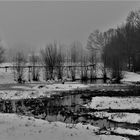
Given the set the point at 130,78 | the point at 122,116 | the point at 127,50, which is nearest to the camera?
the point at 122,116

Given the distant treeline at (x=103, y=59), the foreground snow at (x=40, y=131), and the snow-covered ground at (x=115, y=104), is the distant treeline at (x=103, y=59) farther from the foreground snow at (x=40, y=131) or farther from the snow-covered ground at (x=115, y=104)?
the foreground snow at (x=40, y=131)

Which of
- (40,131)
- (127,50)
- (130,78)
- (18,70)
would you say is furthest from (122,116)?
(127,50)

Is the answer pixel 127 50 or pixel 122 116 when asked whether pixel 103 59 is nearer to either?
pixel 127 50

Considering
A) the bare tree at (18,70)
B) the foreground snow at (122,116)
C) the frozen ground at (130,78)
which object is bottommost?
the foreground snow at (122,116)

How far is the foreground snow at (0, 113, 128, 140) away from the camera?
31.2ft

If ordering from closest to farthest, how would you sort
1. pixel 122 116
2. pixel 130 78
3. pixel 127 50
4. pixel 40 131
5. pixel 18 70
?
pixel 40 131, pixel 122 116, pixel 18 70, pixel 130 78, pixel 127 50

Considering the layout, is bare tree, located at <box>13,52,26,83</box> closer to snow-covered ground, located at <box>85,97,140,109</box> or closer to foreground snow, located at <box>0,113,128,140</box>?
snow-covered ground, located at <box>85,97,140,109</box>

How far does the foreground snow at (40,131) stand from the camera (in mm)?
9508

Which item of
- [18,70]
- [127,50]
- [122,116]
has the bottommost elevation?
[122,116]

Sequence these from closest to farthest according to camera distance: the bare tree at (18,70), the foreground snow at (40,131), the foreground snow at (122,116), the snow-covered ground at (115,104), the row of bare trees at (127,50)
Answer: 1. the foreground snow at (40,131)
2. the foreground snow at (122,116)
3. the snow-covered ground at (115,104)
4. the bare tree at (18,70)
5. the row of bare trees at (127,50)

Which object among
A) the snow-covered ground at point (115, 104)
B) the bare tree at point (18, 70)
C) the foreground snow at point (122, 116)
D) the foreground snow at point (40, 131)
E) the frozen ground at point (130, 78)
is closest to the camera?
the foreground snow at point (40, 131)

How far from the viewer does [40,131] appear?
10078 mm

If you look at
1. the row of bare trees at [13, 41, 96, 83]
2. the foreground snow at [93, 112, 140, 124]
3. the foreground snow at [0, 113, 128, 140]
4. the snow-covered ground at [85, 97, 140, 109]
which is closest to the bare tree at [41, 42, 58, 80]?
the row of bare trees at [13, 41, 96, 83]

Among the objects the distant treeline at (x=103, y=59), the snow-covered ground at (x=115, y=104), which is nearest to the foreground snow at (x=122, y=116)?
the snow-covered ground at (x=115, y=104)
